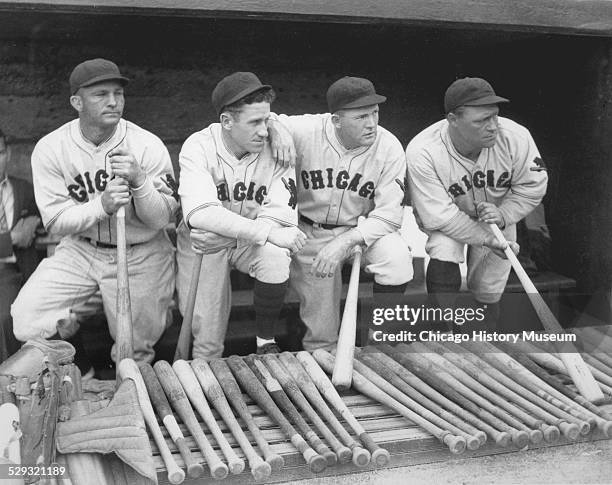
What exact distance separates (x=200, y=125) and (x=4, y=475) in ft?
6.83

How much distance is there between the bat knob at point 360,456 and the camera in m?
2.02

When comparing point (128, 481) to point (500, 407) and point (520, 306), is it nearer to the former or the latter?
point (500, 407)

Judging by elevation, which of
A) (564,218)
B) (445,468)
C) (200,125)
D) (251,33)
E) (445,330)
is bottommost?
(445,468)

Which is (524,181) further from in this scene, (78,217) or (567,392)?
(78,217)

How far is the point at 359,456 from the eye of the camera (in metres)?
2.02

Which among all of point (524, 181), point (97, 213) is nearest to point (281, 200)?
point (97, 213)

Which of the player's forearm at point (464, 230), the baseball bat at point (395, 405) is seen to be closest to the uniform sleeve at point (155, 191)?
the baseball bat at point (395, 405)

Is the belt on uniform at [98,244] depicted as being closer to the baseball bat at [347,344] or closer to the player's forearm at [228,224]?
the player's forearm at [228,224]

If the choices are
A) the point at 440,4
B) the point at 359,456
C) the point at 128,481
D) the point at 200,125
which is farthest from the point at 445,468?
the point at 200,125

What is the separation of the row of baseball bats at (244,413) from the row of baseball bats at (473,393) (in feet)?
0.55

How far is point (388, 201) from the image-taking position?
284cm

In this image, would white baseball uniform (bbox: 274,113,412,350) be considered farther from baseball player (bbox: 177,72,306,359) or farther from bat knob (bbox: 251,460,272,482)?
bat knob (bbox: 251,460,272,482)

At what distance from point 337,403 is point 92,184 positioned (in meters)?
1.22

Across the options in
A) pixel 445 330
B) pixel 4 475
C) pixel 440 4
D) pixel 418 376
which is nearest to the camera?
pixel 4 475
